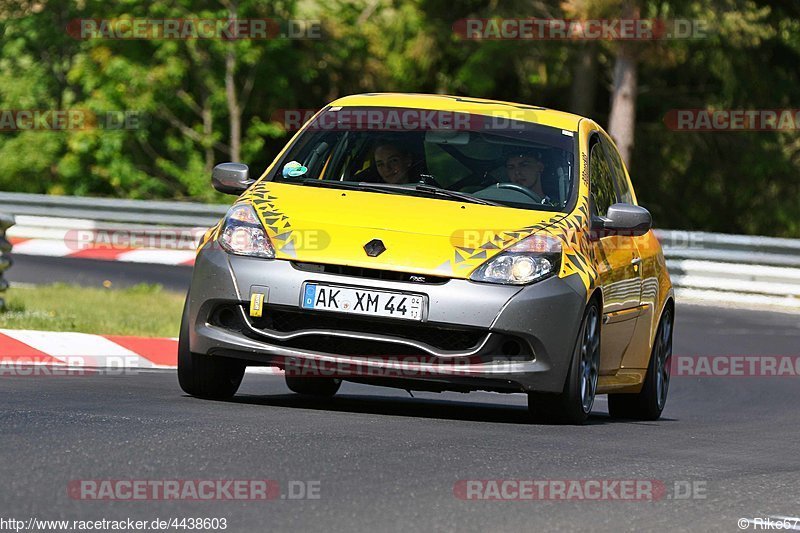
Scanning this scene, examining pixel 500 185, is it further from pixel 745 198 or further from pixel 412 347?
pixel 745 198

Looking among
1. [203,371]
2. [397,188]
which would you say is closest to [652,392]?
[397,188]

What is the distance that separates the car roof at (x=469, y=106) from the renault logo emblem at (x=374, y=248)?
1836 millimetres

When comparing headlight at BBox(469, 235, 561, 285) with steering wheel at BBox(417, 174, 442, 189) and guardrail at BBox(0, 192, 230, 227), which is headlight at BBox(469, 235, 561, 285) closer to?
steering wheel at BBox(417, 174, 442, 189)

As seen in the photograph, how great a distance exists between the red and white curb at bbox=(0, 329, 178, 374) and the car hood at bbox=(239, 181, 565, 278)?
2.67 metres

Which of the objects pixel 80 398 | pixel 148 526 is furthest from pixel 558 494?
pixel 80 398

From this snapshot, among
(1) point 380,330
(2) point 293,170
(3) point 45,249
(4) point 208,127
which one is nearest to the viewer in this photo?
(1) point 380,330

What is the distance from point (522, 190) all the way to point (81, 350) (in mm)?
3605

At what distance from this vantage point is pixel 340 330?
8.36 meters

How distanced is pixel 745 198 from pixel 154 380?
99.2ft

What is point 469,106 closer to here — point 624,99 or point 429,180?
point 429,180

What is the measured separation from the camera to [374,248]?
8344 millimetres

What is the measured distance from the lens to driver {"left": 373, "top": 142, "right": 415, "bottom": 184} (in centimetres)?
957

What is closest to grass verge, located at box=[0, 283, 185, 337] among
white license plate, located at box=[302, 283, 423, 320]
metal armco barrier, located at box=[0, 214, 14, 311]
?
metal armco barrier, located at box=[0, 214, 14, 311]

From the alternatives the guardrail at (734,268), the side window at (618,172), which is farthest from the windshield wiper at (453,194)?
the guardrail at (734,268)
